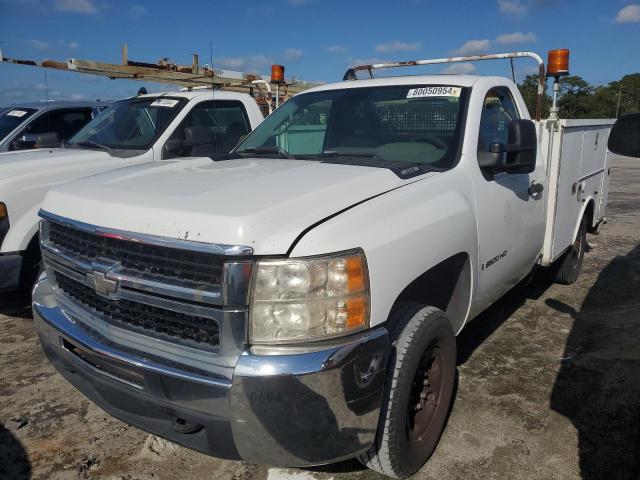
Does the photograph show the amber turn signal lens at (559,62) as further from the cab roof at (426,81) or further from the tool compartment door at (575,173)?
the cab roof at (426,81)

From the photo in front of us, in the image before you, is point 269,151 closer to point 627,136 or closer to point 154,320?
point 154,320

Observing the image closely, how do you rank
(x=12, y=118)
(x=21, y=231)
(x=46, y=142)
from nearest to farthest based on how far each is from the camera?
(x=21, y=231), (x=46, y=142), (x=12, y=118)

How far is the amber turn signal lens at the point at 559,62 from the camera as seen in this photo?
4.50 metres

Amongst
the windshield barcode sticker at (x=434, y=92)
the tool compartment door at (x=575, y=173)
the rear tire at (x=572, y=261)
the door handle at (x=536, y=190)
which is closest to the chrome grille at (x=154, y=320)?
the windshield barcode sticker at (x=434, y=92)

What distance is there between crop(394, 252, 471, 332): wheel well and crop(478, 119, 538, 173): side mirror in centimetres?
65

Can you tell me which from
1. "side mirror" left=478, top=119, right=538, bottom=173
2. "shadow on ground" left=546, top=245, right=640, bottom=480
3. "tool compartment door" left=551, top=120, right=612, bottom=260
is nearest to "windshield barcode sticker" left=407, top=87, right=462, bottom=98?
"side mirror" left=478, top=119, right=538, bottom=173

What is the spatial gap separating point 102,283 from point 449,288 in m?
1.83

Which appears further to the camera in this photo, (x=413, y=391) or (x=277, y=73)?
(x=277, y=73)

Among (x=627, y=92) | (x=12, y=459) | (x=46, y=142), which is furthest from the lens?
(x=627, y=92)

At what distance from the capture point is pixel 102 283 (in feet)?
7.34

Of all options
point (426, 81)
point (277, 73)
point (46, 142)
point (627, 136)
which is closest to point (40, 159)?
point (46, 142)

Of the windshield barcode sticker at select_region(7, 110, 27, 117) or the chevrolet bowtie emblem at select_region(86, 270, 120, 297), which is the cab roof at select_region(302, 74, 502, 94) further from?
the windshield barcode sticker at select_region(7, 110, 27, 117)

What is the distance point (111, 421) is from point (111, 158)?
2700 mm

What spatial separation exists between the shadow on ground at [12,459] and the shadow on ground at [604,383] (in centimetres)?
280
